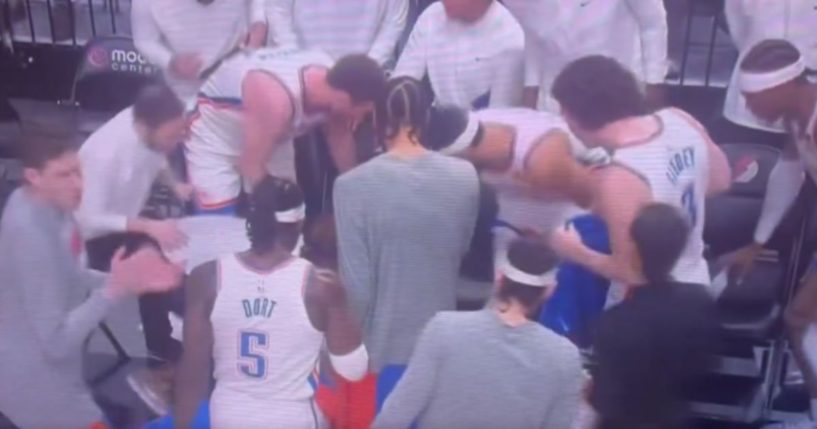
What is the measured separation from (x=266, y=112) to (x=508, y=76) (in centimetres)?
39

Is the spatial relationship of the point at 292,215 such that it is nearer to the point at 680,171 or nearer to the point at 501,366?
the point at 501,366

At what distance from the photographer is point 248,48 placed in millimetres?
1593

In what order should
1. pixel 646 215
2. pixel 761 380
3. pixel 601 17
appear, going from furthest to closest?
1. pixel 761 380
2. pixel 601 17
3. pixel 646 215

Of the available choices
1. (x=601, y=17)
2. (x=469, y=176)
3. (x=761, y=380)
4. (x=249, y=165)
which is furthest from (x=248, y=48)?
(x=761, y=380)

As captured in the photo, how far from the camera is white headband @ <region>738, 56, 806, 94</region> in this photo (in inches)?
58.7

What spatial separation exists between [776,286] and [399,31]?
0.74 metres

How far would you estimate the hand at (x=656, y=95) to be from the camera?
1513 millimetres

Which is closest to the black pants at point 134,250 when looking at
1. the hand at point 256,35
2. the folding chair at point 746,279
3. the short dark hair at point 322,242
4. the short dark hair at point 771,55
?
the short dark hair at point 322,242

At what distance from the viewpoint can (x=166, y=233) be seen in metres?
1.58

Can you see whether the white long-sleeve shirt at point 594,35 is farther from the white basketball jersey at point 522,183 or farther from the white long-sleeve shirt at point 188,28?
the white long-sleeve shirt at point 188,28

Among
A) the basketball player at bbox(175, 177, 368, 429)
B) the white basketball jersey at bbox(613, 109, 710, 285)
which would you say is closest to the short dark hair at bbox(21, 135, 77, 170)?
the basketball player at bbox(175, 177, 368, 429)

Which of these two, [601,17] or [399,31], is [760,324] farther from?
[399,31]

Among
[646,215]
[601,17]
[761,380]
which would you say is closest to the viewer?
[646,215]

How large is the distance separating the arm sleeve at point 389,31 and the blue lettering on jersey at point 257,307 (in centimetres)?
42
